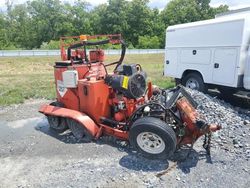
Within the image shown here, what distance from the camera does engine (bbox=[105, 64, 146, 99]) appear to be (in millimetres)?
4996

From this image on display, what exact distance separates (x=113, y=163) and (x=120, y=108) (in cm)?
112

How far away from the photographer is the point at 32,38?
49.6 m

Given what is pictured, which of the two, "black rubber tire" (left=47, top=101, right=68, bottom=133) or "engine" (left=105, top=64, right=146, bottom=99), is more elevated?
"engine" (left=105, top=64, right=146, bottom=99)

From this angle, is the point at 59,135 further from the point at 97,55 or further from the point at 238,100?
the point at 238,100

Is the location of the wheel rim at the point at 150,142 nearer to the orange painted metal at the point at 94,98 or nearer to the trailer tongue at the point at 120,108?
the trailer tongue at the point at 120,108

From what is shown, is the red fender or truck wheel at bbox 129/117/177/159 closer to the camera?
truck wheel at bbox 129/117/177/159

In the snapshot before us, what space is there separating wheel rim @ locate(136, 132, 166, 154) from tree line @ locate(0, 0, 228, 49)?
46.2 m

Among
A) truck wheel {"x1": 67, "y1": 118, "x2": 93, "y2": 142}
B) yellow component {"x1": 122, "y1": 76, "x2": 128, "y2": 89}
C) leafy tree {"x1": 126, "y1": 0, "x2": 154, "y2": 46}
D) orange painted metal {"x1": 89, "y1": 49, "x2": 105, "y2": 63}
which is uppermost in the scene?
leafy tree {"x1": 126, "y1": 0, "x2": 154, "y2": 46}

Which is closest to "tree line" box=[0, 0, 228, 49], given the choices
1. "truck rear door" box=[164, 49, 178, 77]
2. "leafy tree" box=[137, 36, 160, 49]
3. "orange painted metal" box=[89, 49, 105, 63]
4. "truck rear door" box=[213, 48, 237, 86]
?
"leafy tree" box=[137, 36, 160, 49]

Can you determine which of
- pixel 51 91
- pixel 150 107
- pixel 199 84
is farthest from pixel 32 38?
pixel 150 107

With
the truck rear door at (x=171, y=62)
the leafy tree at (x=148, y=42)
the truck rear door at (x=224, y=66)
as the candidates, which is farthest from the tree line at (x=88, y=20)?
the truck rear door at (x=224, y=66)

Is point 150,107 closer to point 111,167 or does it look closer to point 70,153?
point 111,167

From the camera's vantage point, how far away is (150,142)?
4516 millimetres

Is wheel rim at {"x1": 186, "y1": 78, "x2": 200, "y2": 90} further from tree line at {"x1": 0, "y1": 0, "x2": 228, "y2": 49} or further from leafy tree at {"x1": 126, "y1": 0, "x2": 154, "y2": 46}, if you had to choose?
leafy tree at {"x1": 126, "y1": 0, "x2": 154, "y2": 46}
